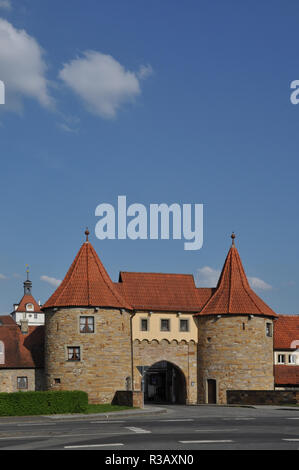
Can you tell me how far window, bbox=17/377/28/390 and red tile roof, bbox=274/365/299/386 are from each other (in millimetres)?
19087

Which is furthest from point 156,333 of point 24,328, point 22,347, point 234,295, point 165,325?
point 24,328

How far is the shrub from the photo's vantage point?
1351 inches

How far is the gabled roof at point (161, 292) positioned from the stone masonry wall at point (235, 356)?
3037 mm

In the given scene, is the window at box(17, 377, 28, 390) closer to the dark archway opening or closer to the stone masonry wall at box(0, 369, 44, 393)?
the stone masonry wall at box(0, 369, 44, 393)

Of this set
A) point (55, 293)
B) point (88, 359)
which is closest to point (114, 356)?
point (88, 359)

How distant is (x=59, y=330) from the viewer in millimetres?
47781

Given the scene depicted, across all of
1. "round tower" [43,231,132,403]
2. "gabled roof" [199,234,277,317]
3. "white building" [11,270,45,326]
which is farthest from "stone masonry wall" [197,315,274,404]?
"white building" [11,270,45,326]

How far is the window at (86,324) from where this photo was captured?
4741 cm

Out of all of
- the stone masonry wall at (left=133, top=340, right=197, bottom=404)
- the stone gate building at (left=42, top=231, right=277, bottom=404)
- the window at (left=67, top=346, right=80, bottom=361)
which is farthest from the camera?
the stone masonry wall at (left=133, top=340, right=197, bottom=404)

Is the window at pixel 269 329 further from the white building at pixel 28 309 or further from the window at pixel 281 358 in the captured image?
the white building at pixel 28 309

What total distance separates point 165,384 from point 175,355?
8.71 meters

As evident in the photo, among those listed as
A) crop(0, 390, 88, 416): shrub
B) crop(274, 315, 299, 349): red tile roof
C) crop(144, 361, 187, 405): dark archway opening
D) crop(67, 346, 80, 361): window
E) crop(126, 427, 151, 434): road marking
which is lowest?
crop(144, 361, 187, 405): dark archway opening

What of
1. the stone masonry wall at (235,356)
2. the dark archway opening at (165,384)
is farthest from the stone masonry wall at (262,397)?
the dark archway opening at (165,384)

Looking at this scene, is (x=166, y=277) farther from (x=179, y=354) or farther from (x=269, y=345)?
(x=269, y=345)
